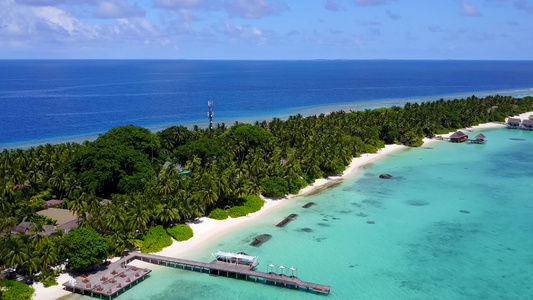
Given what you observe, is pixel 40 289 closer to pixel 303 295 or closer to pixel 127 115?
pixel 303 295

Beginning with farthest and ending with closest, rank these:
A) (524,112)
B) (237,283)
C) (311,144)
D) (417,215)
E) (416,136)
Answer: (524,112)
(416,136)
(311,144)
(417,215)
(237,283)

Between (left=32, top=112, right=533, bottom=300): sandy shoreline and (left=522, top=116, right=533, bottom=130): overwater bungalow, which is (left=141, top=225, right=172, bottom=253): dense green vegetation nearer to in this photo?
(left=32, top=112, right=533, bottom=300): sandy shoreline

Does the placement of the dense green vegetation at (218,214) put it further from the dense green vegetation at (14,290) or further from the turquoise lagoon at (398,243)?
the dense green vegetation at (14,290)

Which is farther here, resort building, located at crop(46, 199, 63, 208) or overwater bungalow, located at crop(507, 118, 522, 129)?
overwater bungalow, located at crop(507, 118, 522, 129)

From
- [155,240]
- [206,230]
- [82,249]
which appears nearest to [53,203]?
[155,240]

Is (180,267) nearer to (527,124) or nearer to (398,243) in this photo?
(398,243)

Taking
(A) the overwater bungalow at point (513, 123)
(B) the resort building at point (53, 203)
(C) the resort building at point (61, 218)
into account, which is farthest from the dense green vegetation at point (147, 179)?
(A) the overwater bungalow at point (513, 123)

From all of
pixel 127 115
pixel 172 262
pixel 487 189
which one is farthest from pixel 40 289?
pixel 127 115

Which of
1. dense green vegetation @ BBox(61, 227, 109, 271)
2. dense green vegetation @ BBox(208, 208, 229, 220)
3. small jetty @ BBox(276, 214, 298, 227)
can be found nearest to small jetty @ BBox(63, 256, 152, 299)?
dense green vegetation @ BBox(61, 227, 109, 271)
